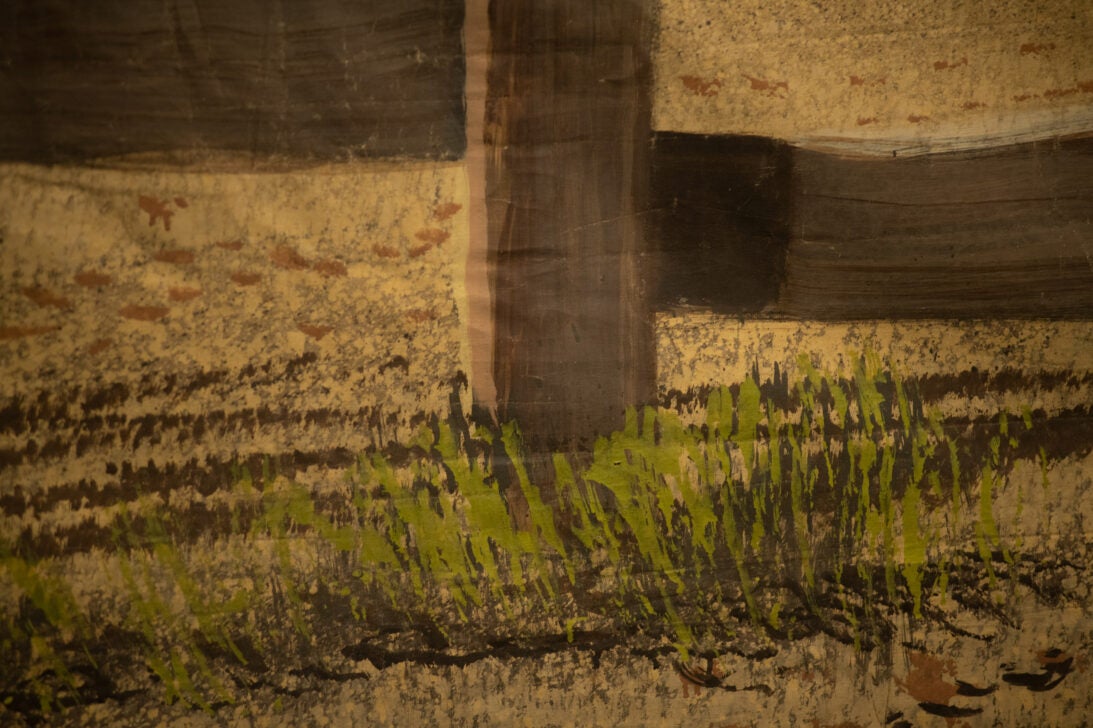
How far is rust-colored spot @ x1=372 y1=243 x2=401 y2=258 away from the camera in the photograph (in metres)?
1.11

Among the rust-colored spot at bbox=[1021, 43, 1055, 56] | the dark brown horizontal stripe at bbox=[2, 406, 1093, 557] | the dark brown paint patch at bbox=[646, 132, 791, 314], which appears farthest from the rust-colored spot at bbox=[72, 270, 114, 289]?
the rust-colored spot at bbox=[1021, 43, 1055, 56]

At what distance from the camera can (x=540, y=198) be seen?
1125 millimetres

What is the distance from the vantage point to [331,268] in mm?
1104

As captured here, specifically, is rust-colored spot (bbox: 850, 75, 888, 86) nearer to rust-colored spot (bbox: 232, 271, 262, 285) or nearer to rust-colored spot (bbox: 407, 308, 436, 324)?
rust-colored spot (bbox: 407, 308, 436, 324)

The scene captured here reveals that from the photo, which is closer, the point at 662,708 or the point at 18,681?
the point at 18,681

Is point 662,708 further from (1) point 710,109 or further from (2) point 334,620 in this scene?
(1) point 710,109

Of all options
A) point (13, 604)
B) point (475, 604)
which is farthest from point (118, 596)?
point (475, 604)

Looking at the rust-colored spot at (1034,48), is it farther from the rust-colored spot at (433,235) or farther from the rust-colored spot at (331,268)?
the rust-colored spot at (331,268)

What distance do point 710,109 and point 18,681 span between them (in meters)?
1.33

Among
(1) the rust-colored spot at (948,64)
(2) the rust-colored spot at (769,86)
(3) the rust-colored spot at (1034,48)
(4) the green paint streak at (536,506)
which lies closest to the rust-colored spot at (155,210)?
(4) the green paint streak at (536,506)

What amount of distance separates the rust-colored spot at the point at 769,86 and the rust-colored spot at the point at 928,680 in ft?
3.12

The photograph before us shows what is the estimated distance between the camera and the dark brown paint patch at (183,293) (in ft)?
3.51

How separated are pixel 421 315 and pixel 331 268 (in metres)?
0.15

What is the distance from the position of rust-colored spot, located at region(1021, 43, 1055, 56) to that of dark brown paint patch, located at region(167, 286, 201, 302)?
1.33m
